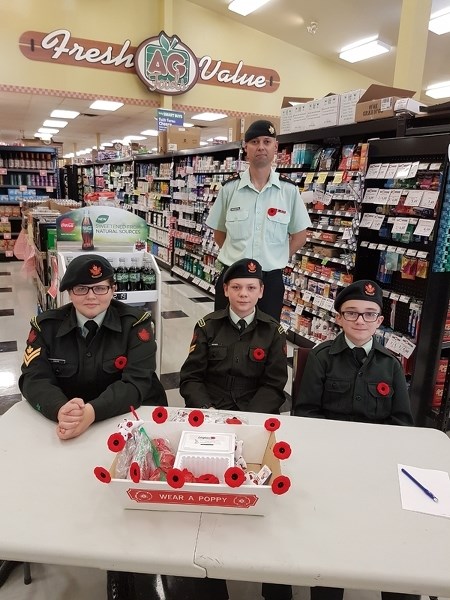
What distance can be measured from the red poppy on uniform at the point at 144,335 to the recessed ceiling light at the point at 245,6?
8260mm

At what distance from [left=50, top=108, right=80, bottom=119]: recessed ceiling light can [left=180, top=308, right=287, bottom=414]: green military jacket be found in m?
12.7

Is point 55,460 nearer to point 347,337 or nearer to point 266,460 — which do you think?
point 266,460

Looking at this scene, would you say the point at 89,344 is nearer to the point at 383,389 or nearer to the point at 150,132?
the point at 383,389

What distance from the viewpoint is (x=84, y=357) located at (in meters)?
1.79

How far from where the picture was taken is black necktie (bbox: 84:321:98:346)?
179 centimetres

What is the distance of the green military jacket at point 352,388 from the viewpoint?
189cm

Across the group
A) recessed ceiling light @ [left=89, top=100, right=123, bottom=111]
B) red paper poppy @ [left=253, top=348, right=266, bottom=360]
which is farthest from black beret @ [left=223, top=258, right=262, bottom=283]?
recessed ceiling light @ [left=89, top=100, right=123, bottom=111]

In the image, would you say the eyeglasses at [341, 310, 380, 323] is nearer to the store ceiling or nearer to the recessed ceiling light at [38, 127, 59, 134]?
the store ceiling

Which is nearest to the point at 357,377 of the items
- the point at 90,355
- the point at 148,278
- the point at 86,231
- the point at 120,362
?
the point at 120,362

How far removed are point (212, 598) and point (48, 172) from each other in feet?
30.5

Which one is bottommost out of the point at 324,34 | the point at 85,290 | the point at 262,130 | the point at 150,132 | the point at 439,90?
the point at 85,290

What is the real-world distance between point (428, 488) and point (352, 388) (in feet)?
2.26

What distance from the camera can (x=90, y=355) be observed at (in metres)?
1.80

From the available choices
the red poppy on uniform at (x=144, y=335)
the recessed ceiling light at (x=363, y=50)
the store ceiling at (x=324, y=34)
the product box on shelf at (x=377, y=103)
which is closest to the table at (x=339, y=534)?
the red poppy on uniform at (x=144, y=335)
